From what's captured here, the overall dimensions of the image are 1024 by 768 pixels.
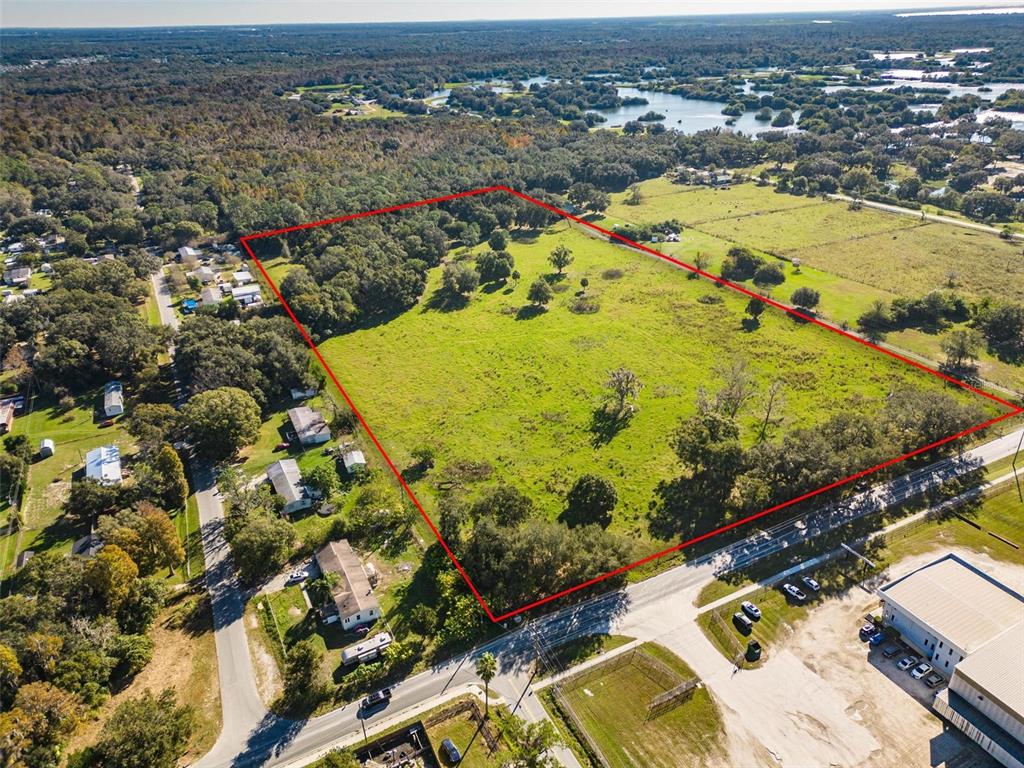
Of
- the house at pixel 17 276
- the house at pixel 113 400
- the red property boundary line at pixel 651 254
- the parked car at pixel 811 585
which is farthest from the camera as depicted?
the house at pixel 17 276

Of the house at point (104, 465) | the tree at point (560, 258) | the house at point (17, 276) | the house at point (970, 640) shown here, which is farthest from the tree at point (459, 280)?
the house at point (970, 640)

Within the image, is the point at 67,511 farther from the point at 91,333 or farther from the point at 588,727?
the point at 588,727

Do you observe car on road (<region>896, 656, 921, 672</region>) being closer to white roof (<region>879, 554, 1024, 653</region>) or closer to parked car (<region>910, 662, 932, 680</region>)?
parked car (<region>910, 662, 932, 680</region>)

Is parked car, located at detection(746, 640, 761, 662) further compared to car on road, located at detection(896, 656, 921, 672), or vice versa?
parked car, located at detection(746, 640, 761, 662)

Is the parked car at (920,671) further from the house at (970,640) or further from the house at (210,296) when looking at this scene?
the house at (210,296)

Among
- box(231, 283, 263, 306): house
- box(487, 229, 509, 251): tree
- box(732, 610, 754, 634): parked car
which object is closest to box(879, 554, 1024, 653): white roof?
box(732, 610, 754, 634): parked car

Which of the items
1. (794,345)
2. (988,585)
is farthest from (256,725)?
(794,345)

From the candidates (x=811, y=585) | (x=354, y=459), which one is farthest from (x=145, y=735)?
(x=811, y=585)
